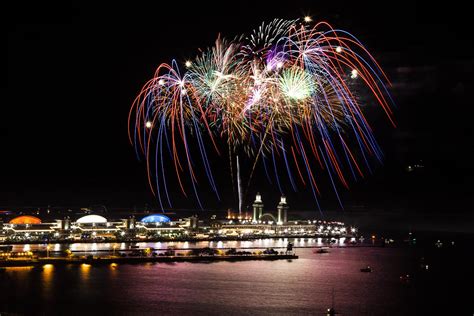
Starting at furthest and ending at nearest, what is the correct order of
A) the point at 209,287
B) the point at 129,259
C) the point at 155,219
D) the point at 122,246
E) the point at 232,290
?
the point at 155,219
the point at 122,246
the point at 129,259
the point at 209,287
the point at 232,290

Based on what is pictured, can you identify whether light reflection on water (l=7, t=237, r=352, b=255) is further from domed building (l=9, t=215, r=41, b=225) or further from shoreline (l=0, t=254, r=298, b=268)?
domed building (l=9, t=215, r=41, b=225)

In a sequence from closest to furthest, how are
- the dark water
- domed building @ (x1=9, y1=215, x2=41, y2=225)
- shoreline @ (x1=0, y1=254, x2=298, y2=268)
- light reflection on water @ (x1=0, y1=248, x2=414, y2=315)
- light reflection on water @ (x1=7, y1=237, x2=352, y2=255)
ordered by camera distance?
the dark water < light reflection on water @ (x1=0, y1=248, x2=414, y2=315) < shoreline @ (x1=0, y1=254, x2=298, y2=268) < light reflection on water @ (x1=7, y1=237, x2=352, y2=255) < domed building @ (x1=9, y1=215, x2=41, y2=225)

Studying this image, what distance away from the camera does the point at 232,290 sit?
35188 millimetres

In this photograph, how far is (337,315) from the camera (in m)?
30.0

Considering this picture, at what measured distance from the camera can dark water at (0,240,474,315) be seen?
30.1 meters

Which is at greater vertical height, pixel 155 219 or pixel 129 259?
pixel 155 219

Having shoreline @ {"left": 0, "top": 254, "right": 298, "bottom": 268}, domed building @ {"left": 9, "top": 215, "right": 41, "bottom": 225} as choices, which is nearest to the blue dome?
domed building @ {"left": 9, "top": 215, "right": 41, "bottom": 225}

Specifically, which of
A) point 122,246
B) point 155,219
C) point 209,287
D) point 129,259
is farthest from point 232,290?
point 155,219

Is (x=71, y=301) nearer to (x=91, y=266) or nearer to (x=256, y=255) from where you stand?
(x=91, y=266)

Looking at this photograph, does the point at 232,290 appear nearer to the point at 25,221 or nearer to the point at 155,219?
the point at 25,221

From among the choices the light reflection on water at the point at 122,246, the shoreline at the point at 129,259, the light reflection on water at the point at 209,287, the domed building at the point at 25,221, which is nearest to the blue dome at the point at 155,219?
the light reflection on water at the point at 122,246

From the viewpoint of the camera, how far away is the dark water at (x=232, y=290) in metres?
30.1

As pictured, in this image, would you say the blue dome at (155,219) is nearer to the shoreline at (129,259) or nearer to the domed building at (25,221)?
the domed building at (25,221)

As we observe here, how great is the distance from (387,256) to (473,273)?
40.9 feet
